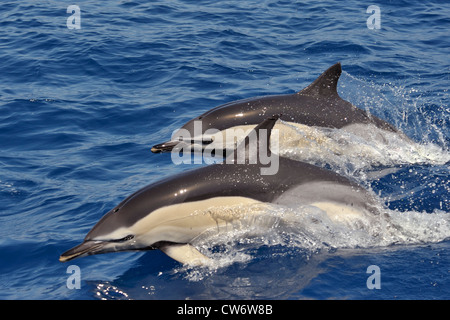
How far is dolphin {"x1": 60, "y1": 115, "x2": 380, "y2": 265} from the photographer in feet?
21.6

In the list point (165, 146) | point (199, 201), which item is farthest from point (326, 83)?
point (199, 201)

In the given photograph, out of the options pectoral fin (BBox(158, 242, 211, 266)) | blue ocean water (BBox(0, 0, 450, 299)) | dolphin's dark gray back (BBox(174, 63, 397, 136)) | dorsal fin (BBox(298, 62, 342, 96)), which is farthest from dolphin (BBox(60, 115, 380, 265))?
dorsal fin (BBox(298, 62, 342, 96))

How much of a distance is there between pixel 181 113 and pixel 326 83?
336cm

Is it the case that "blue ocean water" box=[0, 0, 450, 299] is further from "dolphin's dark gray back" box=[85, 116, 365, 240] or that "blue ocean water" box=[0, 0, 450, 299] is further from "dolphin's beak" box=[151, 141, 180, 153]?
"dolphin's dark gray back" box=[85, 116, 365, 240]

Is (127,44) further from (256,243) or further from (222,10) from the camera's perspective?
(256,243)

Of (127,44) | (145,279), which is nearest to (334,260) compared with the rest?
(145,279)

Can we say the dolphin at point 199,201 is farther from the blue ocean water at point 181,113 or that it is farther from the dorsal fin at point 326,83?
the dorsal fin at point 326,83

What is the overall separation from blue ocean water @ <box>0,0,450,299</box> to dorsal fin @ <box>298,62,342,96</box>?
139 cm

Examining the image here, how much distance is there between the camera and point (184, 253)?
6.64m

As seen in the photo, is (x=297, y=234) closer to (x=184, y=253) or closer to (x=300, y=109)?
(x=184, y=253)

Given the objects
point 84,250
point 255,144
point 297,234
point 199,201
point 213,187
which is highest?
point 255,144

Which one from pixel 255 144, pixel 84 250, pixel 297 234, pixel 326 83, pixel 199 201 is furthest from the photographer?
pixel 326 83

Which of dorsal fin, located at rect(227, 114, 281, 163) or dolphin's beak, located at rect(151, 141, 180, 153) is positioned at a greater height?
dorsal fin, located at rect(227, 114, 281, 163)

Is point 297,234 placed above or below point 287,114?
below
